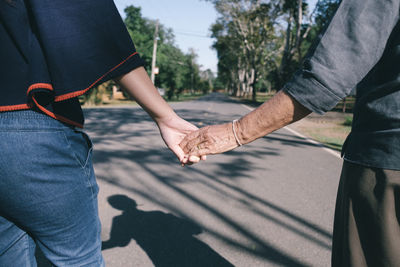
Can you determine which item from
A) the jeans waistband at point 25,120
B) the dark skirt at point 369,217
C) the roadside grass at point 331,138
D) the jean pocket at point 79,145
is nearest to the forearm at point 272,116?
the dark skirt at point 369,217

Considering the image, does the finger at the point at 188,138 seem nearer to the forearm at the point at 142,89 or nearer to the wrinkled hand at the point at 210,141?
the wrinkled hand at the point at 210,141

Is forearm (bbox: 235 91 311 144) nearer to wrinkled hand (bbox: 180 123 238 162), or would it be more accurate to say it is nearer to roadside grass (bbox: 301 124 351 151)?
wrinkled hand (bbox: 180 123 238 162)

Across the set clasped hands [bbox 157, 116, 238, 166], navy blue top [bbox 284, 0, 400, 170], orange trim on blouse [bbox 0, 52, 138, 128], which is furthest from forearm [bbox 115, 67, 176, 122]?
navy blue top [bbox 284, 0, 400, 170]

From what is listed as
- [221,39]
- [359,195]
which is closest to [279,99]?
[359,195]

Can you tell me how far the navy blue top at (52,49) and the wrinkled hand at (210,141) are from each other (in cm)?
69

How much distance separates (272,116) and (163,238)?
1946mm

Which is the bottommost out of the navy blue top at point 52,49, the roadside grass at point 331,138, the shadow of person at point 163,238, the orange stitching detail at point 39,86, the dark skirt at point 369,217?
the shadow of person at point 163,238

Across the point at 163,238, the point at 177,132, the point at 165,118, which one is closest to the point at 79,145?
the point at 165,118

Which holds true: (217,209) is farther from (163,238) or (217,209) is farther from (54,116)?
(54,116)

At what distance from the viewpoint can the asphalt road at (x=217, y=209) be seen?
2.45m

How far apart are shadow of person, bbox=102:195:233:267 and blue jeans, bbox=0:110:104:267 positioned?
1345mm

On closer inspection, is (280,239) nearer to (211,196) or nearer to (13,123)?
(211,196)

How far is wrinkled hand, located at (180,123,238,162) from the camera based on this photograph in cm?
144

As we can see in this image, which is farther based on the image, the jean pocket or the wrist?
the wrist
